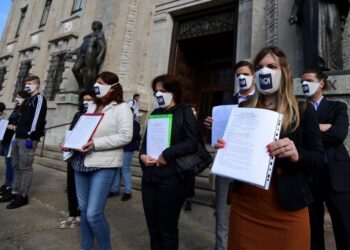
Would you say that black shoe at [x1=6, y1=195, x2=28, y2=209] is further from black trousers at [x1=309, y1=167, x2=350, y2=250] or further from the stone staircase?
black trousers at [x1=309, y1=167, x2=350, y2=250]

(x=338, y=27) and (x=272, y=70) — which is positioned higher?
(x=338, y=27)

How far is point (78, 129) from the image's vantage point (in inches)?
96.3

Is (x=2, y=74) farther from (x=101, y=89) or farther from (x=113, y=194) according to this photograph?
(x=101, y=89)

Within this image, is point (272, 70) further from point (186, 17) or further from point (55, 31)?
point (55, 31)

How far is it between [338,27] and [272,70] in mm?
4384

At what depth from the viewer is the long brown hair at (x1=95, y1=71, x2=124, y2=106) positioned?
2.49 m

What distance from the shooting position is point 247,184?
145cm

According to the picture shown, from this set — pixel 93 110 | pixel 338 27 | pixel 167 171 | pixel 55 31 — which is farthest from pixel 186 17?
pixel 167 171

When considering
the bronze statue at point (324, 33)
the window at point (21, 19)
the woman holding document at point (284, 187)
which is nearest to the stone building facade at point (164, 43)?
the bronze statue at point (324, 33)

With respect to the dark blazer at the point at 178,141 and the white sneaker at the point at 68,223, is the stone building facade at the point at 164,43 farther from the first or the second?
the dark blazer at the point at 178,141

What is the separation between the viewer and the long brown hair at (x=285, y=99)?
1358mm

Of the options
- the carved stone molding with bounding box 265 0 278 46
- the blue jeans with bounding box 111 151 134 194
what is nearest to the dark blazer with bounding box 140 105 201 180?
the blue jeans with bounding box 111 151 134 194

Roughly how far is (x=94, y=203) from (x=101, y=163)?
1.09 feet

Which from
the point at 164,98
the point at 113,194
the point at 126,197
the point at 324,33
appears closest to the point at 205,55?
the point at 324,33
